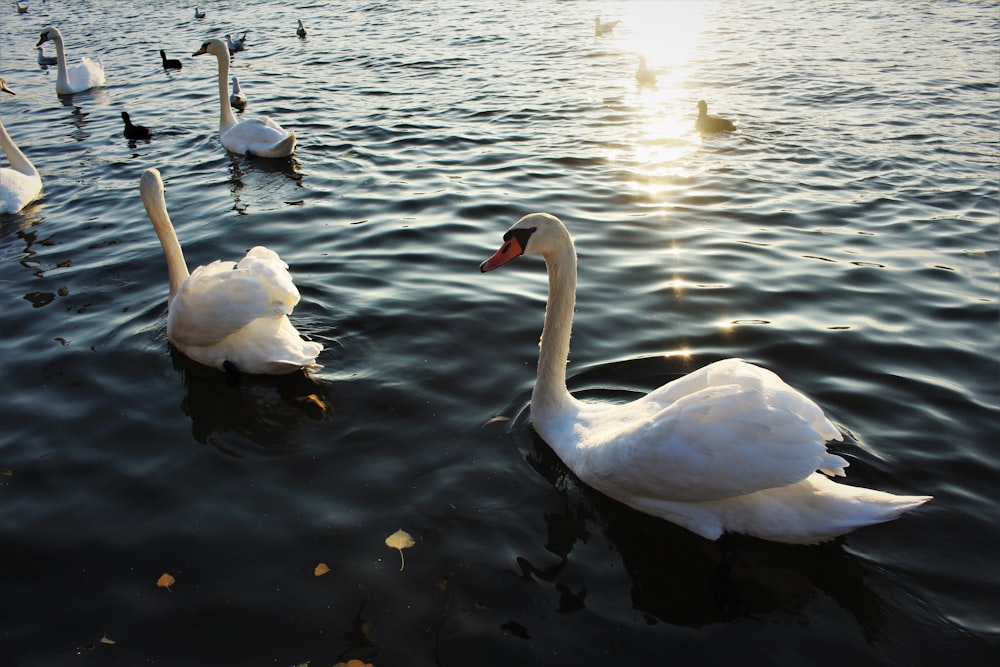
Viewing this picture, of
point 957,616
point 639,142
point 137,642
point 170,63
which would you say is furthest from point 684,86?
point 137,642

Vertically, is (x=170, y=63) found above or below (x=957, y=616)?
above

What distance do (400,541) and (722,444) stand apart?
1907 mm

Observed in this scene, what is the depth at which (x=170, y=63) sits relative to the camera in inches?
823

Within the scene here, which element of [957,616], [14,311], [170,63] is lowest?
[957,616]

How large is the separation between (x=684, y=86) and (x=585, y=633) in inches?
629

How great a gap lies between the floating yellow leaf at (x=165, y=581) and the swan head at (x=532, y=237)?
2.58 metres

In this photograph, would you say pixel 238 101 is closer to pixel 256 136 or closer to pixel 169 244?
pixel 256 136

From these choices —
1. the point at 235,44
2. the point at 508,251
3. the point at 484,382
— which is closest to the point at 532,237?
the point at 508,251

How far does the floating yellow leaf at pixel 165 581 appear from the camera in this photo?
423cm

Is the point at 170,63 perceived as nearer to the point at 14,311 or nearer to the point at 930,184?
the point at 14,311

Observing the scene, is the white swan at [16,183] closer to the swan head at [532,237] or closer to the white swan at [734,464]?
the swan head at [532,237]

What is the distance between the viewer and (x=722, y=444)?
13.3 feet

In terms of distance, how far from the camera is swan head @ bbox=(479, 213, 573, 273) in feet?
16.6

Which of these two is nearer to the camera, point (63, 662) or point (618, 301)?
point (63, 662)
